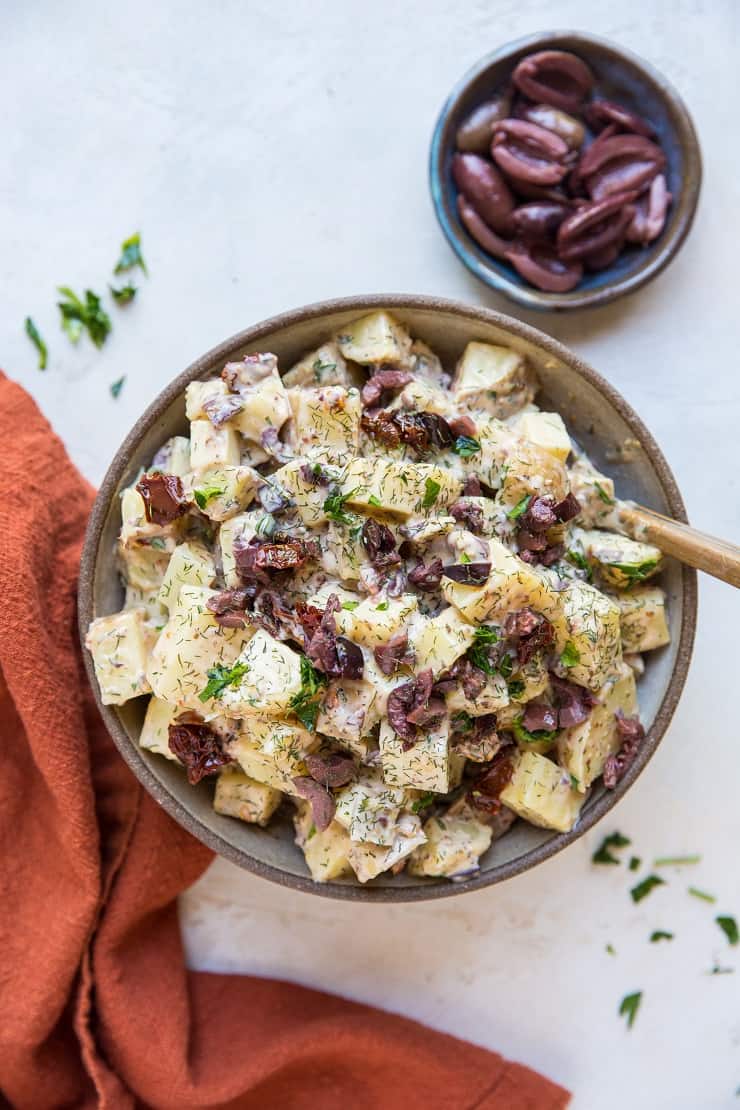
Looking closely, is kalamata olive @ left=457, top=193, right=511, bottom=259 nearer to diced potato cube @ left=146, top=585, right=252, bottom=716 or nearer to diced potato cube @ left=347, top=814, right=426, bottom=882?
diced potato cube @ left=146, top=585, right=252, bottom=716

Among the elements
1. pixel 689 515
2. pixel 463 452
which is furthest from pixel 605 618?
pixel 689 515

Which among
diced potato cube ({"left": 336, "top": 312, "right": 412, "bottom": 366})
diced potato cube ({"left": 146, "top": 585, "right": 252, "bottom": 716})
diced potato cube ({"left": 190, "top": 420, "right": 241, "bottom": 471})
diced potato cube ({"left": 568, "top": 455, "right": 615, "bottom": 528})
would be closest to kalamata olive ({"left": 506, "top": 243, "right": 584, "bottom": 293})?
diced potato cube ({"left": 336, "top": 312, "right": 412, "bottom": 366})

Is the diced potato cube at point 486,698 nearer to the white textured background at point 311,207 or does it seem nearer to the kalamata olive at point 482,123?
the white textured background at point 311,207

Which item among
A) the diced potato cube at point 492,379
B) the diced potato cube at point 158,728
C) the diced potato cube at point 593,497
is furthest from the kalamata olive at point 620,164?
the diced potato cube at point 158,728

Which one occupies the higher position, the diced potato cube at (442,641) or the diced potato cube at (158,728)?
the diced potato cube at (442,641)

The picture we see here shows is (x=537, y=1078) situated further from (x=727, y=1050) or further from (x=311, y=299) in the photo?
(x=311, y=299)

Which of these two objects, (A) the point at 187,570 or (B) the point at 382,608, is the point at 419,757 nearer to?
(B) the point at 382,608
